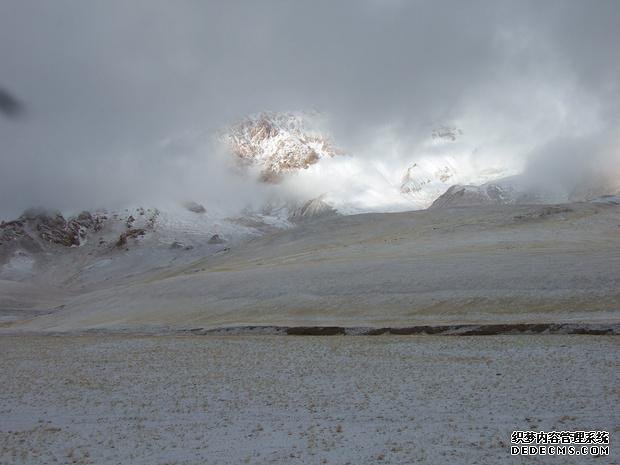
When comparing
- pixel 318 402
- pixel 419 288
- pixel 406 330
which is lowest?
pixel 318 402

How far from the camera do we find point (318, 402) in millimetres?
18453

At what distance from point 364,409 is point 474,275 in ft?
87.9

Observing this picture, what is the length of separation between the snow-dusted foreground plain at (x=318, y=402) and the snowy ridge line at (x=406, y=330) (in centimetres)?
188

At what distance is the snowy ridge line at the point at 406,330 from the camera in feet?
92.1

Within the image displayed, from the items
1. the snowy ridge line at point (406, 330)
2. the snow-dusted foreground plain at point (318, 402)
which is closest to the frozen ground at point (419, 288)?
the snowy ridge line at point (406, 330)

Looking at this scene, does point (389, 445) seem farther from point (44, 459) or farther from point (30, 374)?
point (30, 374)

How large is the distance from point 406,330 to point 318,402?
15.5 metres

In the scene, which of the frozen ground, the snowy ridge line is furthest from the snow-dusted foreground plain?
the frozen ground

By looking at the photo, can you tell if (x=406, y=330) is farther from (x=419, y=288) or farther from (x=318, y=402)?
(x=318, y=402)

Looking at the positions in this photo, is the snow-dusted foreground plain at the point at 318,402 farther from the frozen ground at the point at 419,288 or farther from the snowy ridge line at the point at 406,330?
the frozen ground at the point at 419,288

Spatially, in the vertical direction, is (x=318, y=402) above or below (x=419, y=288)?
below

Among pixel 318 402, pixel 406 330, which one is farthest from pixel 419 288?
pixel 318 402

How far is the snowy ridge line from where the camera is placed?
2806 centimetres

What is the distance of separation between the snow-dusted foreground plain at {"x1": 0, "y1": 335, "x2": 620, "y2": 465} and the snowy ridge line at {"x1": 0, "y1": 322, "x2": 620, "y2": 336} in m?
1.88
